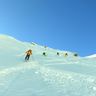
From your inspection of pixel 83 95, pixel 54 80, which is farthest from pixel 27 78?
pixel 83 95

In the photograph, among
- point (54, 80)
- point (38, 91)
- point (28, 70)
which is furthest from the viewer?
point (28, 70)

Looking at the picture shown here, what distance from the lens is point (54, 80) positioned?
21.4 metres

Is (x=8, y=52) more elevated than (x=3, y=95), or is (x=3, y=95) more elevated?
(x=8, y=52)

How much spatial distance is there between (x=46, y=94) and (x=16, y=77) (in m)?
5.54

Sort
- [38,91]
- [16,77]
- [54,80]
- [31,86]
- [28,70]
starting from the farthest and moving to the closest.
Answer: [28,70] → [16,77] → [54,80] → [31,86] → [38,91]

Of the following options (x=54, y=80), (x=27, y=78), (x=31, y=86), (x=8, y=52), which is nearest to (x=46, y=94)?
(x=31, y=86)

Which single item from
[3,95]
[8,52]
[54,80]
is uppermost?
[8,52]

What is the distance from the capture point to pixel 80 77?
74.7 feet

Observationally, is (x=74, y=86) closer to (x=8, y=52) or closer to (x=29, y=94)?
(x=29, y=94)

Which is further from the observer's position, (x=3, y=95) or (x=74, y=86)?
(x=74, y=86)

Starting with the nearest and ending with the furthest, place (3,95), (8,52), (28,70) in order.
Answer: (3,95)
(28,70)
(8,52)

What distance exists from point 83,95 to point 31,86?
400 centimetres

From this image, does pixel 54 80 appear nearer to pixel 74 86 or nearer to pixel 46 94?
pixel 74 86

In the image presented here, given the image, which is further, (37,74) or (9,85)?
(37,74)
